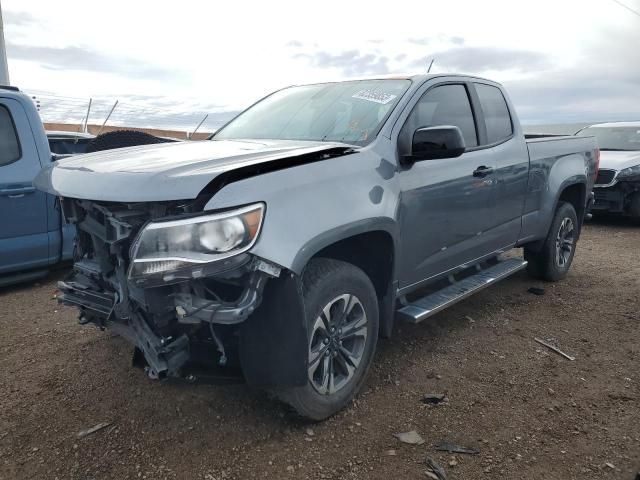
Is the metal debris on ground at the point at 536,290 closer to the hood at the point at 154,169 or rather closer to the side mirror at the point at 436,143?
the side mirror at the point at 436,143

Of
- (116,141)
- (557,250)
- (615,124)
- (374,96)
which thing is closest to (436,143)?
(374,96)

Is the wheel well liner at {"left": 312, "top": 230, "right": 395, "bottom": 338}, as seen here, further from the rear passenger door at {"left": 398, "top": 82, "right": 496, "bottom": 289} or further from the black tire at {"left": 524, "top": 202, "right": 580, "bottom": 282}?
the black tire at {"left": 524, "top": 202, "right": 580, "bottom": 282}

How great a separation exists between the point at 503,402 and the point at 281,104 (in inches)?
101

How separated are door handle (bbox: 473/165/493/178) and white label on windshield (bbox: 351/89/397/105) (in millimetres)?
856

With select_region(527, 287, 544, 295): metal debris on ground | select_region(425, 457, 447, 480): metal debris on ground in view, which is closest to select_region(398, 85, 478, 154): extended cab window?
select_region(425, 457, 447, 480): metal debris on ground

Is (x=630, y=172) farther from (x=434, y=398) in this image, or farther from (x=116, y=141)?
(x=116, y=141)

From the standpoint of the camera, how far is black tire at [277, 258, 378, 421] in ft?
8.75

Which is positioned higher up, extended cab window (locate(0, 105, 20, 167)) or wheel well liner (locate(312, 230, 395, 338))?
extended cab window (locate(0, 105, 20, 167))

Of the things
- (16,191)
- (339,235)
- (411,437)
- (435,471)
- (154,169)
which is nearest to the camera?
(154,169)

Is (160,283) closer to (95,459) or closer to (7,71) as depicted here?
(95,459)

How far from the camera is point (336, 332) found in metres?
2.88

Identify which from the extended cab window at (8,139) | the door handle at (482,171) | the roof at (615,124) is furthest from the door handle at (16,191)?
the roof at (615,124)

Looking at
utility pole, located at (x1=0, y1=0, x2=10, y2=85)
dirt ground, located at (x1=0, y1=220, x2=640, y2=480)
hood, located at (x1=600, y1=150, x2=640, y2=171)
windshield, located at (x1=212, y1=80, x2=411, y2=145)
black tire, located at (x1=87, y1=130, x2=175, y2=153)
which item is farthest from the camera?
hood, located at (x1=600, y1=150, x2=640, y2=171)

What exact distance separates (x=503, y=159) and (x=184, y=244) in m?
2.94
